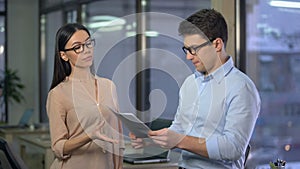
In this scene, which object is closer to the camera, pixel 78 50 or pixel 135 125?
pixel 135 125

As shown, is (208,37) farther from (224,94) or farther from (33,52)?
(33,52)

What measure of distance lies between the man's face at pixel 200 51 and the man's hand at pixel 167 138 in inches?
11.5

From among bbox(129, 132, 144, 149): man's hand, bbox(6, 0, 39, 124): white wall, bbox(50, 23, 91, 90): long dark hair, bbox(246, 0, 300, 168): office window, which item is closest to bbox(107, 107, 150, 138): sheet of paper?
bbox(129, 132, 144, 149): man's hand

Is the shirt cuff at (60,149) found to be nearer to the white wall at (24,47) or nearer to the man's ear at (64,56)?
the man's ear at (64,56)

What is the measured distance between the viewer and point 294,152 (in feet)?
12.5

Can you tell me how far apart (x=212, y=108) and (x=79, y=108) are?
2.14ft

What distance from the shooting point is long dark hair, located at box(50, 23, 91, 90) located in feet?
8.25

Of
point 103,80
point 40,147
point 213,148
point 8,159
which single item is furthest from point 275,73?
point 8,159

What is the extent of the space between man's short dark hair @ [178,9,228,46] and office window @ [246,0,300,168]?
181 centimetres

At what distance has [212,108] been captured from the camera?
6.98 ft

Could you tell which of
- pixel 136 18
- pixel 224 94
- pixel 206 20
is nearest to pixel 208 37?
pixel 206 20

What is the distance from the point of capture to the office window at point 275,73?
3844 millimetres

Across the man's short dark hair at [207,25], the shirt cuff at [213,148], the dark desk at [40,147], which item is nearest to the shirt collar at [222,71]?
the man's short dark hair at [207,25]

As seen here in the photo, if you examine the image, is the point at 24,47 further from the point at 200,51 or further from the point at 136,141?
the point at 200,51
